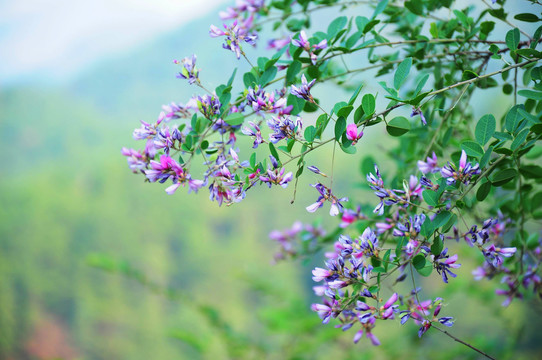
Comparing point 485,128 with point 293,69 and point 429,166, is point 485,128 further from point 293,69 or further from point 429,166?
point 293,69

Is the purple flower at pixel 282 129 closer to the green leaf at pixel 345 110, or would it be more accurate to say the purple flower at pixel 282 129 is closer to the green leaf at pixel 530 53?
the green leaf at pixel 345 110

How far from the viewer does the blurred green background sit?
290cm

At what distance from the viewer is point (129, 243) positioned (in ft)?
10.3

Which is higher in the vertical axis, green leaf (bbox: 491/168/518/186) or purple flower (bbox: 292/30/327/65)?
purple flower (bbox: 292/30/327/65)

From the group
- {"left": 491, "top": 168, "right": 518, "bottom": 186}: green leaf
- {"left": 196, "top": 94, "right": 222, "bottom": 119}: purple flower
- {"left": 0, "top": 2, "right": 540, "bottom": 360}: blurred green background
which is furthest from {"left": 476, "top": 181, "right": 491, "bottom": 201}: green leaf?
{"left": 0, "top": 2, "right": 540, "bottom": 360}: blurred green background

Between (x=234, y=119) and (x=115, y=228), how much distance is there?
2773 millimetres

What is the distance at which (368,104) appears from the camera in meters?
0.49

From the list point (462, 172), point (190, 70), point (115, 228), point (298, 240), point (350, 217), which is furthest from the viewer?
point (115, 228)

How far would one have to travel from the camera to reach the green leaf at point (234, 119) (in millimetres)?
578

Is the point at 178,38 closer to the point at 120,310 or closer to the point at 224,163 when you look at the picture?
the point at 120,310

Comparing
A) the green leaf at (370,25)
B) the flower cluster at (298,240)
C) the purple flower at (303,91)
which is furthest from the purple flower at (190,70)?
the flower cluster at (298,240)

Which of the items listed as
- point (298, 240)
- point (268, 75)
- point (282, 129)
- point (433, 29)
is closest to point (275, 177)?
point (282, 129)

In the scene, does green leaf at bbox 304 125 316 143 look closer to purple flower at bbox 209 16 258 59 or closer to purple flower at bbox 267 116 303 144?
purple flower at bbox 267 116 303 144

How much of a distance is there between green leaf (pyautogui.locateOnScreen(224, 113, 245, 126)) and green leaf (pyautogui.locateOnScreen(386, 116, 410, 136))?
19 centimetres
